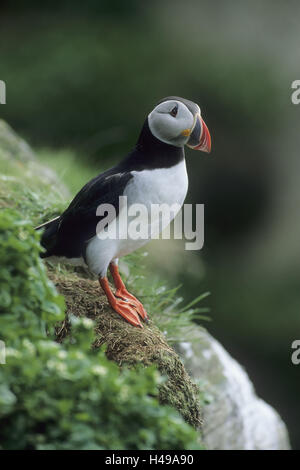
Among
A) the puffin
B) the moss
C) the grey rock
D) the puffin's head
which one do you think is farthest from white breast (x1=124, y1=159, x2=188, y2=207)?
the grey rock

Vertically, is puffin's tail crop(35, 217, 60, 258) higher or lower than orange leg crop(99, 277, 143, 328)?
higher

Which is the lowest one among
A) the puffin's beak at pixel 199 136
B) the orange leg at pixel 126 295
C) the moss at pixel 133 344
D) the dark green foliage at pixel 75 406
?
the dark green foliage at pixel 75 406

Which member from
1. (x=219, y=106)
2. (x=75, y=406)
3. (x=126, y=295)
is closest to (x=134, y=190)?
(x=126, y=295)

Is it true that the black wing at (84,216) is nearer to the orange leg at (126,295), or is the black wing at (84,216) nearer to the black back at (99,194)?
the black back at (99,194)

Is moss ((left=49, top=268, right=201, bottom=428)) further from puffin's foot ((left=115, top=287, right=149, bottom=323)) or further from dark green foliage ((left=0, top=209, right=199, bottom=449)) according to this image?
dark green foliage ((left=0, top=209, right=199, bottom=449))

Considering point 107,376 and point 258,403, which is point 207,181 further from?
point 107,376

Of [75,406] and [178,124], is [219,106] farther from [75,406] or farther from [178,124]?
[75,406]

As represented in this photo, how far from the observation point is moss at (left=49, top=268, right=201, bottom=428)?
8.93 ft

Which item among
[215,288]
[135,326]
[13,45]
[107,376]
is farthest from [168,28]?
[107,376]

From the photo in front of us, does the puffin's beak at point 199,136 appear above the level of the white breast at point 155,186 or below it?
above

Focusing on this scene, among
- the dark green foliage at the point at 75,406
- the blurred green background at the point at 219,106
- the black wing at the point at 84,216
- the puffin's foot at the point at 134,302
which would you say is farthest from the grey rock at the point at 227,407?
the blurred green background at the point at 219,106

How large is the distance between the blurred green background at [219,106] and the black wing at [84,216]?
5094 millimetres

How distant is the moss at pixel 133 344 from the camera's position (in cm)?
272

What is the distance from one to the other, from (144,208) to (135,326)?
0.51 m
